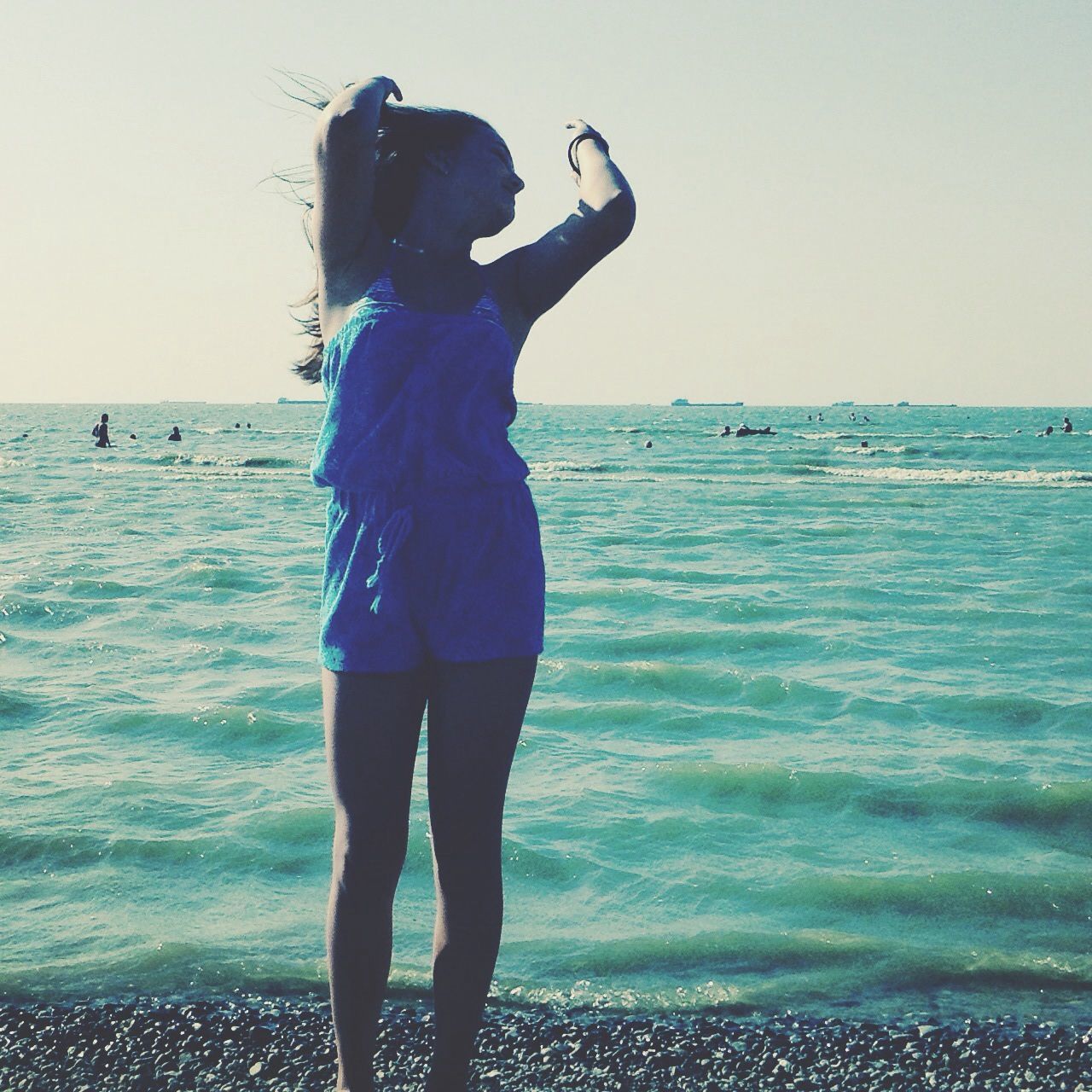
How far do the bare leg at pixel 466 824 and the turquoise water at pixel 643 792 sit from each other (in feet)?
4.40

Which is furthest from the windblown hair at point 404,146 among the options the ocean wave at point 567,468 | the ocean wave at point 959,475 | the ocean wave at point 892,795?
the ocean wave at point 567,468

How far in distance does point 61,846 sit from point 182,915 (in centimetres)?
85

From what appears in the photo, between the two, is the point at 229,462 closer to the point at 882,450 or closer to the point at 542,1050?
the point at 882,450

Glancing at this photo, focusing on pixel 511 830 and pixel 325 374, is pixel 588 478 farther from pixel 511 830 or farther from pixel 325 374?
pixel 325 374

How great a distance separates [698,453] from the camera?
153ft

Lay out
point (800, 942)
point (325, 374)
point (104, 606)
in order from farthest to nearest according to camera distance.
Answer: point (104, 606) → point (800, 942) → point (325, 374)

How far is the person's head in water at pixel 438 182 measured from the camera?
221 cm

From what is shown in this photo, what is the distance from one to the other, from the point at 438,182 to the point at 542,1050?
2.20 meters

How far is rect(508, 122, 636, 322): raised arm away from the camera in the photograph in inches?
87.7

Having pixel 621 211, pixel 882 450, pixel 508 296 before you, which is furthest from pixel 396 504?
pixel 882 450

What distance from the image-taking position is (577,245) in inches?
88.3

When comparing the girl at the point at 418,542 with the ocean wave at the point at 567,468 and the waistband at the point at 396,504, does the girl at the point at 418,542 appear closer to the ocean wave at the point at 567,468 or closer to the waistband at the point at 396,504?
the waistband at the point at 396,504

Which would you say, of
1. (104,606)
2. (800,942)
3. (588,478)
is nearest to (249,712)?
(800,942)

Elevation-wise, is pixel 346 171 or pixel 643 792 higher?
pixel 346 171
